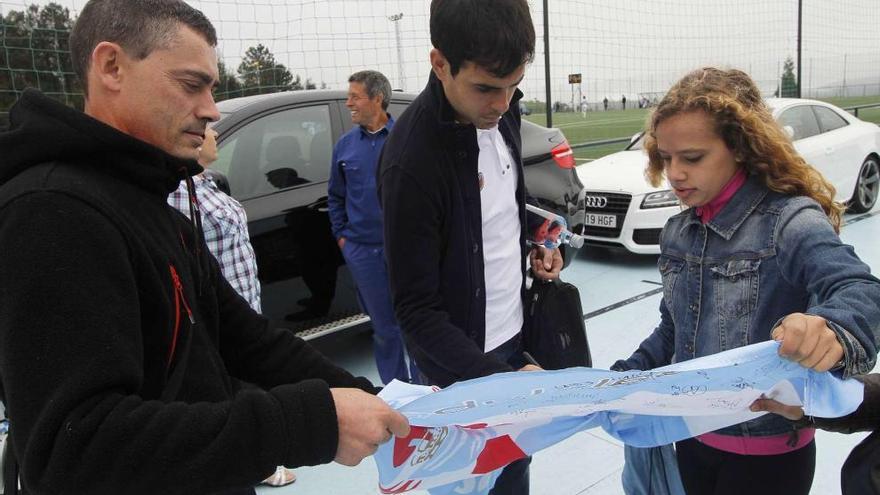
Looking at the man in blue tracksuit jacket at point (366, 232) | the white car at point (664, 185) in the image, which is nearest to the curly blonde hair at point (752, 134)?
the man in blue tracksuit jacket at point (366, 232)

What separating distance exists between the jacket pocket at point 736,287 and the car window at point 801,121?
5.97m

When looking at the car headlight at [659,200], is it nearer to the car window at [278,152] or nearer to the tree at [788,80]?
the car window at [278,152]

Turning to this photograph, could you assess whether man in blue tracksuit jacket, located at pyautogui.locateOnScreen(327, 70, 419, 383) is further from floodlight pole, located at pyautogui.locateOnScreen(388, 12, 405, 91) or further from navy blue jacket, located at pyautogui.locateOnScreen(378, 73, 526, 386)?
floodlight pole, located at pyautogui.locateOnScreen(388, 12, 405, 91)

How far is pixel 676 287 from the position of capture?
1744 millimetres

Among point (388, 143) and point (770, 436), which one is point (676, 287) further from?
point (388, 143)

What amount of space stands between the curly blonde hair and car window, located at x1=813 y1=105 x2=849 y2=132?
669cm

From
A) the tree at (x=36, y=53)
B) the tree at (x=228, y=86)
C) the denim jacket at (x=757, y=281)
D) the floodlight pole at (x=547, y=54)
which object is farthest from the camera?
the floodlight pole at (x=547, y=54)

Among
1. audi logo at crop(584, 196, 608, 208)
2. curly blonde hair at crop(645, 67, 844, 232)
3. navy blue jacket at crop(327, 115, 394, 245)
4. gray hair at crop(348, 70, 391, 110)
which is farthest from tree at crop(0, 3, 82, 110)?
curly blonde hair at crop(645, 67, 844, 232)

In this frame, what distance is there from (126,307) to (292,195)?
2.87 metres

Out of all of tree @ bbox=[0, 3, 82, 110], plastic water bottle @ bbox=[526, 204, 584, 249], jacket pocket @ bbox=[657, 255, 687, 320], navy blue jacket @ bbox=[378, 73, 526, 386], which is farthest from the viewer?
tree @ bbox=[0, 3, 82, 110]

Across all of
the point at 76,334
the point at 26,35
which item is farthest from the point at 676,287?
the point at 26,35

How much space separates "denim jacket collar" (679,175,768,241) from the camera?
1.55 meters

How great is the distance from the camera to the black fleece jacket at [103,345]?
0.86 m

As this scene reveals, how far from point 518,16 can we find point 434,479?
3.61 feet
